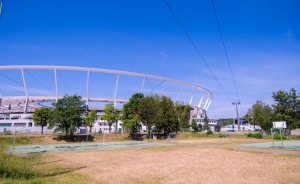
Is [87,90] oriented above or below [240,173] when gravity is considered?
above

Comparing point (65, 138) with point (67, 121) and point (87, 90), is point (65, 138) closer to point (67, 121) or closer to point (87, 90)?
point (67, 121)

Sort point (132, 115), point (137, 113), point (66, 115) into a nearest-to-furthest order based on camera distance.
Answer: point (66, 115), point (132, 115), point (137, 113)

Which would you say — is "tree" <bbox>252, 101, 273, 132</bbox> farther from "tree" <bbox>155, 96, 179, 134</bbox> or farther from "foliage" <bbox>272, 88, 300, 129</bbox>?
"tree" <bbox>155, 96, 179, 134</bbox>

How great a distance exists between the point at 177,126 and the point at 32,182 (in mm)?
42506

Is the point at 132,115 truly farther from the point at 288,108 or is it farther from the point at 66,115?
the point at 288,108

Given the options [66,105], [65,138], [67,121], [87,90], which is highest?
[87,90]

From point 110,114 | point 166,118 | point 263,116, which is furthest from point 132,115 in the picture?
point 263,116

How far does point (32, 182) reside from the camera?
22.9 ft

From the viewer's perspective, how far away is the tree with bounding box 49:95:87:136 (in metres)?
35.7

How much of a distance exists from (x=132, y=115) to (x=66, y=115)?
44.6 feet

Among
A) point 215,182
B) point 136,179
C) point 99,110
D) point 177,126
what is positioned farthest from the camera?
point 99,110

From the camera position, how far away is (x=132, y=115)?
44.7 metres

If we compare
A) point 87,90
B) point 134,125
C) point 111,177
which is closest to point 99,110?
point 87,90

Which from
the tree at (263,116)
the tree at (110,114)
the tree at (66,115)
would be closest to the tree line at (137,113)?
the tree at (66,115)
